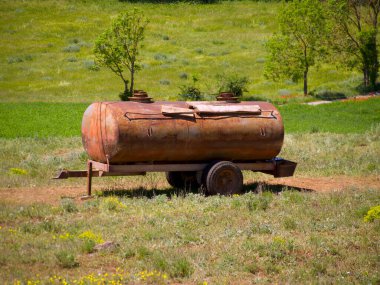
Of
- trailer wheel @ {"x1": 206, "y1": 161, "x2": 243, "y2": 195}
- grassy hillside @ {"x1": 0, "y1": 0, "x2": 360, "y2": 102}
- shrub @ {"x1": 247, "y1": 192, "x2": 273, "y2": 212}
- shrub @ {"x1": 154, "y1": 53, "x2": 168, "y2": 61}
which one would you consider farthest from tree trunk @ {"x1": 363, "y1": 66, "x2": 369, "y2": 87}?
shrub @ {"x1": 247, "y1": 192, "x2": 273, "y2": 212}

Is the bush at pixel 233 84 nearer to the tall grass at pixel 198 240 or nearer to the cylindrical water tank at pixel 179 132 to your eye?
the cylindrical water tank at pixel 179 132

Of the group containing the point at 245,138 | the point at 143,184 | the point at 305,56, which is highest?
the point at 305,56

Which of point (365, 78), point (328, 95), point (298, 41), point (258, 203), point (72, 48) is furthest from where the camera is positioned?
point (72, 48)

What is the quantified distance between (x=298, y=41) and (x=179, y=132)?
3372 cm

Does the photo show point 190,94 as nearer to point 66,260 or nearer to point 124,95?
point 124,95

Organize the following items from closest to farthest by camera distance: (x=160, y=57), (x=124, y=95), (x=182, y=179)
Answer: (x=182, y=179), (x=124, y=95), (x=160, y=57)

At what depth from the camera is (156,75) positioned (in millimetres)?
54688

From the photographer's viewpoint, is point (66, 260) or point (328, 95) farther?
point (328, 95)

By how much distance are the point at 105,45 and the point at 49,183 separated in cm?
2998

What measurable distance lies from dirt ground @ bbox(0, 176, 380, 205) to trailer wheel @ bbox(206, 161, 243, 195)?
0.63m

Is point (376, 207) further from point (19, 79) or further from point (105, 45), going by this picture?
point (19, 79)

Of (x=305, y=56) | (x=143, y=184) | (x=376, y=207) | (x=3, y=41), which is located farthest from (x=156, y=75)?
(x=376, y=207)

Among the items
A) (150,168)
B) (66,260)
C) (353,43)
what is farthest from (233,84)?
(66,260)

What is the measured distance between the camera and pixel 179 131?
595 inches
